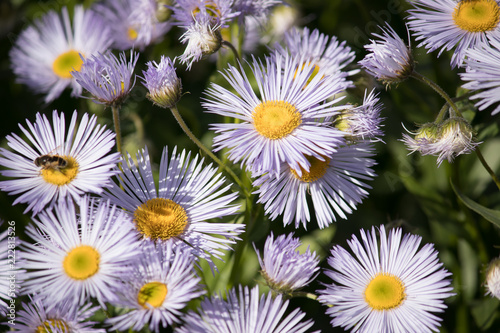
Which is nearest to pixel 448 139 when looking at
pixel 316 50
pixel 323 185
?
pixel 323 185

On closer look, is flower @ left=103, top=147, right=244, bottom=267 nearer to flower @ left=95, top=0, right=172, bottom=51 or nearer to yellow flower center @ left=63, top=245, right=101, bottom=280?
yellow flower center @ left=63, top=245, right=101, bottom=280

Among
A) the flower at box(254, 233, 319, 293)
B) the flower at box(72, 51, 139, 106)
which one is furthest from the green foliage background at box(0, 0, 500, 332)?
the flower at box(72, 51, 139, 106)

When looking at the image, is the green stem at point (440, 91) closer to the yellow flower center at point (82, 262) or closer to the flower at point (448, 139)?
the flower at point (448, 139)

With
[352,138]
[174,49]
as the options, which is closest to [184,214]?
[352,138]

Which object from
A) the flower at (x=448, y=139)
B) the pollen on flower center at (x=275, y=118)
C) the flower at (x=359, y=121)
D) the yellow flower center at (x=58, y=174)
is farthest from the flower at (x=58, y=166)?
the flower at (x=448, y=139)

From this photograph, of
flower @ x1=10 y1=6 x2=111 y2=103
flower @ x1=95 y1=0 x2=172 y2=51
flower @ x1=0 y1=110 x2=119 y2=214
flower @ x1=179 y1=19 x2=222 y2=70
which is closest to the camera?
flower @ x1=0 y1=110 x2=119 y2=214

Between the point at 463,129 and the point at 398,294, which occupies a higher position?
the point at 463,129

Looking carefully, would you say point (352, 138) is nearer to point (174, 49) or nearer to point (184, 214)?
point (184, 214)
